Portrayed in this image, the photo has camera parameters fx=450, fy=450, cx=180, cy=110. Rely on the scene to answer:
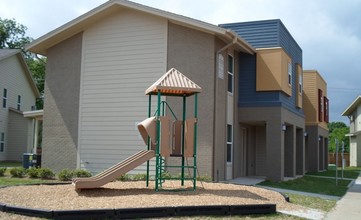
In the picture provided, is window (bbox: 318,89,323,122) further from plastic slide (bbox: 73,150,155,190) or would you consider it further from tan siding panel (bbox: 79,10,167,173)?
plastic slide (bbox: 73,150,155,190)

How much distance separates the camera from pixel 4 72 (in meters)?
35.2

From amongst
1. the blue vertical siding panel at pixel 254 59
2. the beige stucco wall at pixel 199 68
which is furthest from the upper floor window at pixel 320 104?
the beige stucco wall at pixel 199 68

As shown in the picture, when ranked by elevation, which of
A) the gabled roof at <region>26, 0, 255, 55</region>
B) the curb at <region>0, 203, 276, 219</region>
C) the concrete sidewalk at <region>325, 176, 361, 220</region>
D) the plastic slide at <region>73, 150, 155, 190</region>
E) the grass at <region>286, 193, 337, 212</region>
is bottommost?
the concrete sidewalk at <region>325, 176, 361, 220</region>

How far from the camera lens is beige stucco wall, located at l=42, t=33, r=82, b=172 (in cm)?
2006

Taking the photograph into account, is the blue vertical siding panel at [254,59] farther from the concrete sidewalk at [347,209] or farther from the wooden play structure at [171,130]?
the wooden play structure at [171,130]

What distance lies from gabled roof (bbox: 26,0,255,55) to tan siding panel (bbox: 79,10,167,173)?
463 millimetres

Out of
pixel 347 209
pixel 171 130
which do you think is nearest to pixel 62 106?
pixel 171 130

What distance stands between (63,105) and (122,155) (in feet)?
12.8

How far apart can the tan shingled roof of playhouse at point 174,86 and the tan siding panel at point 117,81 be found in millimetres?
5393

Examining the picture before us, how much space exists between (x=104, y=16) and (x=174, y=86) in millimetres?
8779

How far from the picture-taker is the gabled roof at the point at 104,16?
689 inches

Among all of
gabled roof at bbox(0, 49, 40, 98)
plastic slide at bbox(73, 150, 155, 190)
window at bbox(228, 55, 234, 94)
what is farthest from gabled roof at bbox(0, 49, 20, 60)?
plastic slide at bbox(73, 150, 155, 190)

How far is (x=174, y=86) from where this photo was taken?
40.8ft

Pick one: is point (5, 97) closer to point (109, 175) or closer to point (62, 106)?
point (62, 106)
